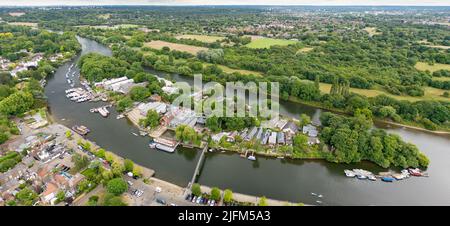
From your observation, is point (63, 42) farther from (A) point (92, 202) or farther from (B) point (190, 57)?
(A) point (92, 202)

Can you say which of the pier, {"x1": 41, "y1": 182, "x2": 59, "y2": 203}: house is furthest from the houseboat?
the pier

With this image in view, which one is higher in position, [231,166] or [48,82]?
[48,82]

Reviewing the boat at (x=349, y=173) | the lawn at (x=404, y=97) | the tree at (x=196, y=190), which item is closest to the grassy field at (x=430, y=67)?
the lawn at (x=404, y=97)

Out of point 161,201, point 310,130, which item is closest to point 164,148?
point 161,201

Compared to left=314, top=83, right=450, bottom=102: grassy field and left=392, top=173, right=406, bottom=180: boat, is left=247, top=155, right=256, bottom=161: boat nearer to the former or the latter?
left=392, top=173, right=406, bottom=180: boat

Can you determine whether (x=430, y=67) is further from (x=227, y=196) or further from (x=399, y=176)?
(x=227, y=196)
